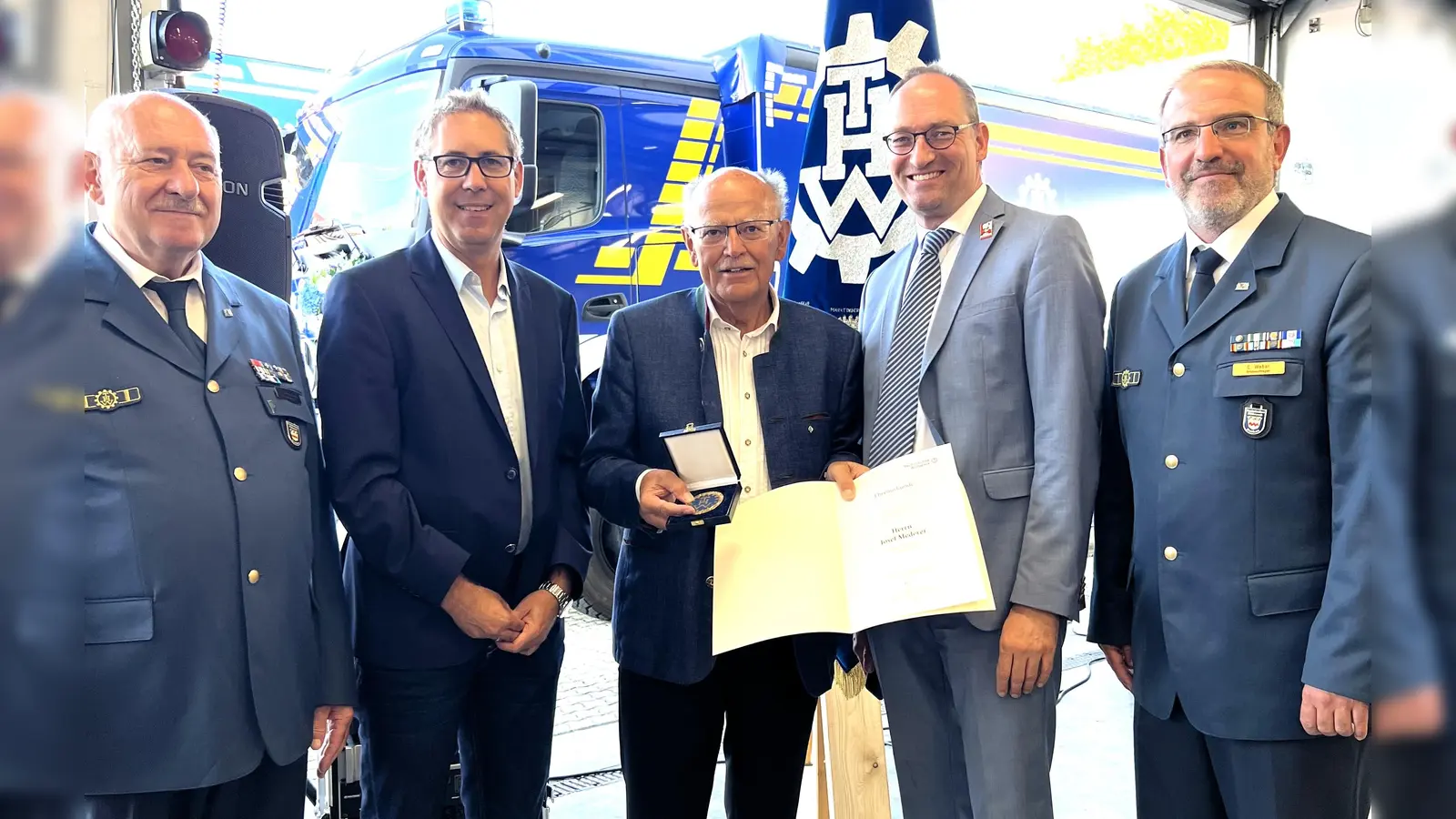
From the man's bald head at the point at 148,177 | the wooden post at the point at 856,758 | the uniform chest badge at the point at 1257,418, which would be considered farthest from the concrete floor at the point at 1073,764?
the man's bald head at the point at 148,177

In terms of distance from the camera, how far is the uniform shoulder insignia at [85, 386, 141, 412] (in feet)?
4.49

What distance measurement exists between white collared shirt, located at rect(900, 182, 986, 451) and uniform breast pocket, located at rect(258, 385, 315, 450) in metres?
1.09

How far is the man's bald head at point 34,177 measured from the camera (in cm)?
26

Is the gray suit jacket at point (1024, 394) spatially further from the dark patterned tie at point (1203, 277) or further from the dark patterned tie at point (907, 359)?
the dark patterned tie at point (1203, 277)

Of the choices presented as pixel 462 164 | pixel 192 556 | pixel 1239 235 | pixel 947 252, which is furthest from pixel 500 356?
pixel 1239 235

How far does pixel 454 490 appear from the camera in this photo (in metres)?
1.83

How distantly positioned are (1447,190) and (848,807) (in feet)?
8.47

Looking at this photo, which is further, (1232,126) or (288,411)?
(1232,126)

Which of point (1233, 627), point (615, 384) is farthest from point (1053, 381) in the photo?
point (615, 384)

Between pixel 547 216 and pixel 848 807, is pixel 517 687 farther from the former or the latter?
pixel 547 216

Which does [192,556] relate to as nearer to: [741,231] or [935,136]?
[741,231]

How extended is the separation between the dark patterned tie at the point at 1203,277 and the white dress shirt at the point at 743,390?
77 cm

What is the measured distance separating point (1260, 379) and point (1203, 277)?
0.79 ft

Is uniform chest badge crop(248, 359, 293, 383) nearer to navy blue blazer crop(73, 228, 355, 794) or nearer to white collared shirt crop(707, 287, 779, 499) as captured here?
navy blue blazer crop(73, 228, 355, 794)
